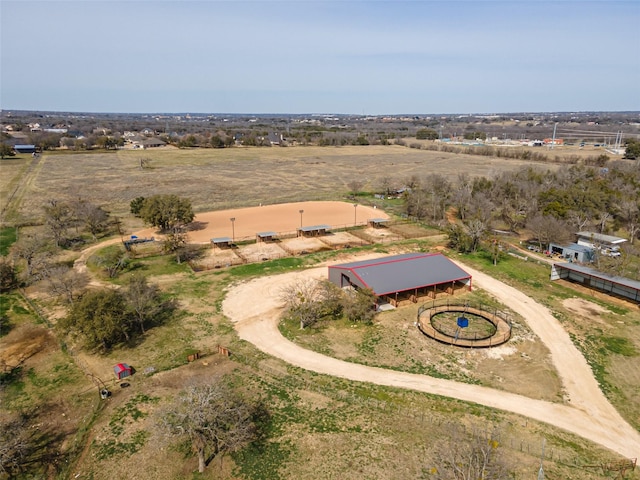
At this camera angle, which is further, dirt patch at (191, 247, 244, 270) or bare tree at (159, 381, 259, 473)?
dirt patch at (191, 247, 244, 270)

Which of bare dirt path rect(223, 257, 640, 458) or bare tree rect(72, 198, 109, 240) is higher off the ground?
bare tree rect(72, 198, 109, 240)

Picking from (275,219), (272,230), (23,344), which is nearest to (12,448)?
(23,344)

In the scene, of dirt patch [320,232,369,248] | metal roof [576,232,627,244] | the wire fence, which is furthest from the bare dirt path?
metal roof [576,232,627,244]

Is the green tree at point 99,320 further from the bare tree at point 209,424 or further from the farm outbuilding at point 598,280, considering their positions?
the farm outbuilding at point 598,280

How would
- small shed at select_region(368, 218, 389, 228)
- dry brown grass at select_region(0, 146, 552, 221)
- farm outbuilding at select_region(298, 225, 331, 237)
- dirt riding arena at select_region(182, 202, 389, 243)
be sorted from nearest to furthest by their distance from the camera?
farm outbuilding at select_region(298, 225, 331, 237)
dirt riding arena at select_region(182, 202, 389, 243)
small shed at select_region(368, 218, 389, 228)
dry brown grass at select_region(0, 146, 552, 221)

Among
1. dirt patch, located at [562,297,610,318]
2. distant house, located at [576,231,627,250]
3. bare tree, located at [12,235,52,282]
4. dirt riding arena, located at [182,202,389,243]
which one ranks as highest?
distant house, located at [576,231,627,250]

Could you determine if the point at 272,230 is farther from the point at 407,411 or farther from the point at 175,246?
the point at 407,411

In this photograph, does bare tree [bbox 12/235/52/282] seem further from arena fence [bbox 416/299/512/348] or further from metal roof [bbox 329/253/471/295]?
arena fence [bbox 416/299/512/348]
